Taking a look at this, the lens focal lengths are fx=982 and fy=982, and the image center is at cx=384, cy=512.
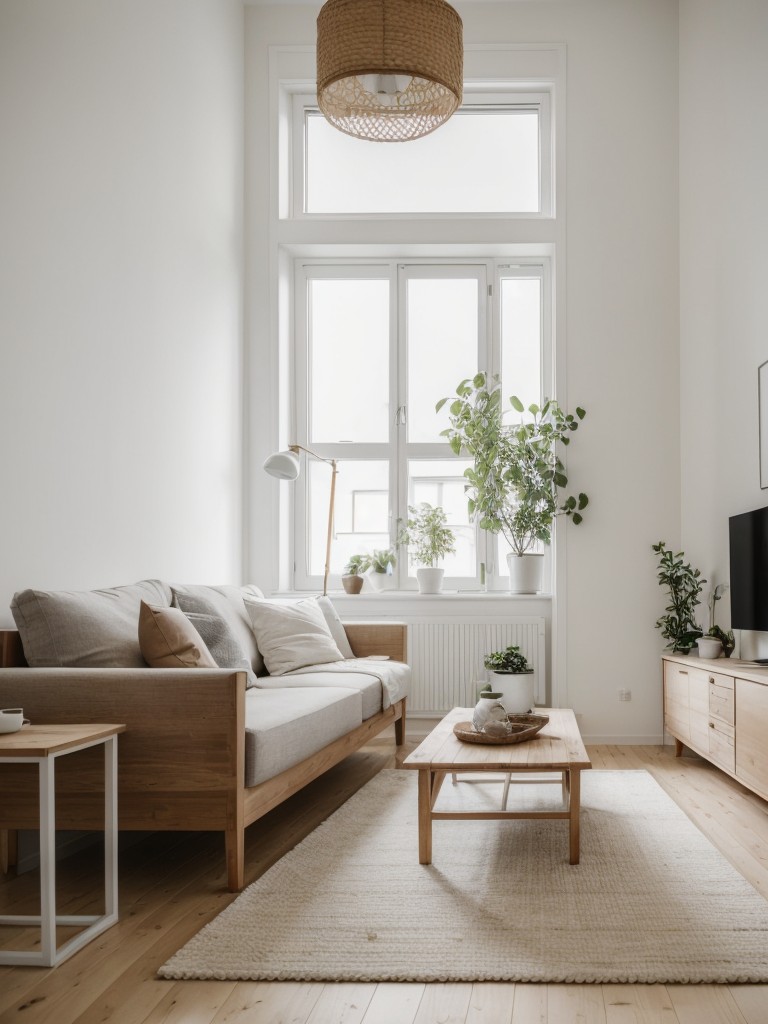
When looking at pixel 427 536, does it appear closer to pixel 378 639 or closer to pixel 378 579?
pixel 378 579

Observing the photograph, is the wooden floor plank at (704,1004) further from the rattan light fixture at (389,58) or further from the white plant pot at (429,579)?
the white plant pot at (429,579)

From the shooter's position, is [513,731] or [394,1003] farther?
[513,731]

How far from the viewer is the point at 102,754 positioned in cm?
272

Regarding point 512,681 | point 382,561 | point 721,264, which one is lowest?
point 512,681

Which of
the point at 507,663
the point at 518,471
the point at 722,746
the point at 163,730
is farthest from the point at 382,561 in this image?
the point at 163,730

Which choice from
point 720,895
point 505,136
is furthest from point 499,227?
point 720,895

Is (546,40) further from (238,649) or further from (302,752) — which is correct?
(302,752)

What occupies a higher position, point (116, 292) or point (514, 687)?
point (116, 292)

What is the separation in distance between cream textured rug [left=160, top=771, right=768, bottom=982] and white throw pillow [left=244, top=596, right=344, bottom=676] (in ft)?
3.30

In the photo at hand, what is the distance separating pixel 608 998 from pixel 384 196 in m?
4.94

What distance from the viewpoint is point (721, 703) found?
4168 mm

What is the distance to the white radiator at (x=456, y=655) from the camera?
5.59m

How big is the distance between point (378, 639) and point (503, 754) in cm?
208

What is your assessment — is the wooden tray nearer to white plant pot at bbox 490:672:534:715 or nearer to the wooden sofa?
white plant pot at bbox 490:672:534:715
